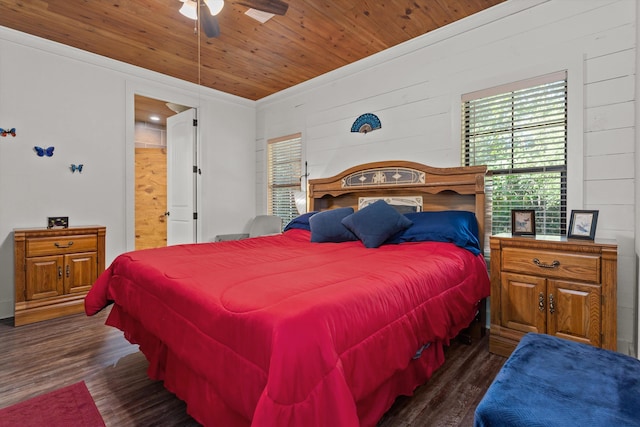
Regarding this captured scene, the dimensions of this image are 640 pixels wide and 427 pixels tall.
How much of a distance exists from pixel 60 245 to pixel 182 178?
76.6 inches

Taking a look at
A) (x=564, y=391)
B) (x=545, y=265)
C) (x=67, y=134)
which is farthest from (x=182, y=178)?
(x=564, y=391)

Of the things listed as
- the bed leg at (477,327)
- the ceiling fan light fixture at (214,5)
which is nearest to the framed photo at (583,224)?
the bed leg at (477,327)

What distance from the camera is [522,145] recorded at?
2660 millimetres

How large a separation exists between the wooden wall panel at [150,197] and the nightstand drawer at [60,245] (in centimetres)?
270

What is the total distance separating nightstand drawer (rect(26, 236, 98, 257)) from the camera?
3.01 m

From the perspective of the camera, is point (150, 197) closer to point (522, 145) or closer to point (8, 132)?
point (8, 132)

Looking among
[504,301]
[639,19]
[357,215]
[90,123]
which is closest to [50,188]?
[90,123]

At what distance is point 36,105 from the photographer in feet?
10.9

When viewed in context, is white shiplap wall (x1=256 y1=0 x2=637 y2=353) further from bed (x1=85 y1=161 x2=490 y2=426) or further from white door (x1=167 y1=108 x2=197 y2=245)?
white door (x1=167 y1=108 x2=197 y2=245)

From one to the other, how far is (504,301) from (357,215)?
4.24ft

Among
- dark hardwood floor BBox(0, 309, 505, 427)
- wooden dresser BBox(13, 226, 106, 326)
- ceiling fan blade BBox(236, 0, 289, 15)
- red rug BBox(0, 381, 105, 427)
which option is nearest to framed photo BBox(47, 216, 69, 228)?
wooden dresser BBox(13, 226, 106, 326)

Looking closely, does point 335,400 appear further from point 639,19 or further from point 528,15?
point 528,15

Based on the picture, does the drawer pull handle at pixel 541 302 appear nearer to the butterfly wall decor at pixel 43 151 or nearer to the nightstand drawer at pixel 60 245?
the nightstand drawer at pixel 60 245

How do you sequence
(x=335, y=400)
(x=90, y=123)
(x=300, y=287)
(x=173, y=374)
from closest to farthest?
(x=335, y=400), (x=300, y=287), (x=173, y=374), (x=90, y=123)
